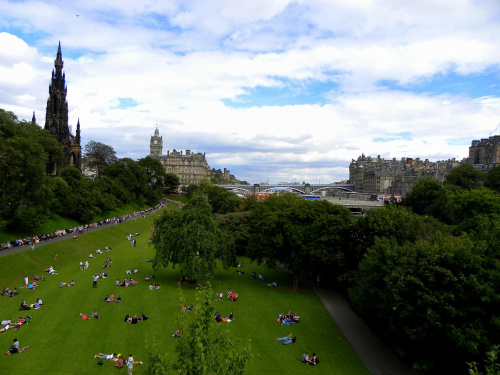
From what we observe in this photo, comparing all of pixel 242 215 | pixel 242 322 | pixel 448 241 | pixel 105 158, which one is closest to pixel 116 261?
pixel 242 215

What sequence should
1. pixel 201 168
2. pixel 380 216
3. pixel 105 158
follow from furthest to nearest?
pixel 201 168
pixel 105 158
pixel 380 216

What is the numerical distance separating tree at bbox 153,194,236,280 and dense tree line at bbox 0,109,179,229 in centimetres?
1574

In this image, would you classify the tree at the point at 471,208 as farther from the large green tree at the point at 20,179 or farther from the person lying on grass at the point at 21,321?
the large green tree at the point at 20,179

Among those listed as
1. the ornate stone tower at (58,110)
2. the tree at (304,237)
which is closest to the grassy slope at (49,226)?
the tree at (304,237)

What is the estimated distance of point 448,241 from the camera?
20.2 meters

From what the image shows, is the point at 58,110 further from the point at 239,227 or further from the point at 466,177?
the point at 466,177

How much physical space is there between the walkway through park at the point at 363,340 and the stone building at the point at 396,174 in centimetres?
10573

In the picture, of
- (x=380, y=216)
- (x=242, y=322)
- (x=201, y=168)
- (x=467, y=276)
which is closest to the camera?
(x=467, y=276)

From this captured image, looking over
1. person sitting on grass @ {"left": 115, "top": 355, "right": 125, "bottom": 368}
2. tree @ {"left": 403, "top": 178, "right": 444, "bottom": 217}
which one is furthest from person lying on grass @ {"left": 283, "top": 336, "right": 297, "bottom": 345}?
tree @ {"left": 403, "top": 178, "right": 444, "bottom": 217}

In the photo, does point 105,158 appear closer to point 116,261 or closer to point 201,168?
point 116,261

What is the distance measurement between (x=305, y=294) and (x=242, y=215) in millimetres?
17684

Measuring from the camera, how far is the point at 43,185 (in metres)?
40.6

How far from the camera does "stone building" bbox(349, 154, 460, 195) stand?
128875mm

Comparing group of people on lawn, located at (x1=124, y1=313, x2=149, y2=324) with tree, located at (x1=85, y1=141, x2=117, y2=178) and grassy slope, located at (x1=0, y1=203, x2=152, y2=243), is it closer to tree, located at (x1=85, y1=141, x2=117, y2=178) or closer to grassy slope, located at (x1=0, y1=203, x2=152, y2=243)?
grassy slope, located at (x1=0, y1=203, x2=152, y2=243)
